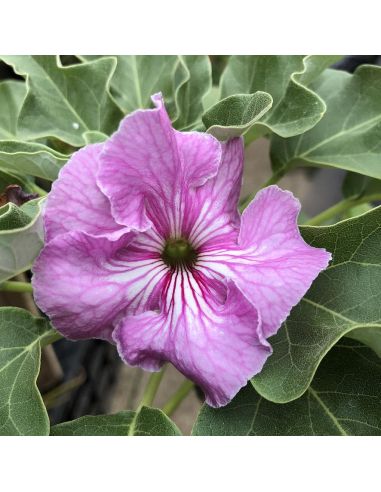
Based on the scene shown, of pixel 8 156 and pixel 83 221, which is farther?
pixel 8 156

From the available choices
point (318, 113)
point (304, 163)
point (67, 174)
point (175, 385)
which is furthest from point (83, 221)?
point (175, 385)

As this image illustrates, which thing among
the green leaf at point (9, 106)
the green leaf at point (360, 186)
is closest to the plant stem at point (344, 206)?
the green leaf at point (360, 186)

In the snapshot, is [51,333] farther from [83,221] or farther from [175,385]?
[175,385]

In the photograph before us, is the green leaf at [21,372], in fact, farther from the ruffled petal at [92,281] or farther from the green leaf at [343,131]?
the green leaf at [343,131]

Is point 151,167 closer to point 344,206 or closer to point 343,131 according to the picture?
point 343,131

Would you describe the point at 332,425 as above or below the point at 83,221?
below

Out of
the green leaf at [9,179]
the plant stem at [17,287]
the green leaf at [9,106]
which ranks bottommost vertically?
the plant stem at [17,287]

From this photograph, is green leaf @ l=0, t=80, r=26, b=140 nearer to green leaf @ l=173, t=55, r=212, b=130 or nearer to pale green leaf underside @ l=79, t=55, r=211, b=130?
pale green leaf underside @ l=79, t=55, r=211, b=130

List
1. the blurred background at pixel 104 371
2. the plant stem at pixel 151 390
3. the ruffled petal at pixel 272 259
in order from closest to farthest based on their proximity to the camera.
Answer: the ruffled petal at pixel 272 259 < the plant stem at pixel 151 390 < the blurred background at pixel 104 371
